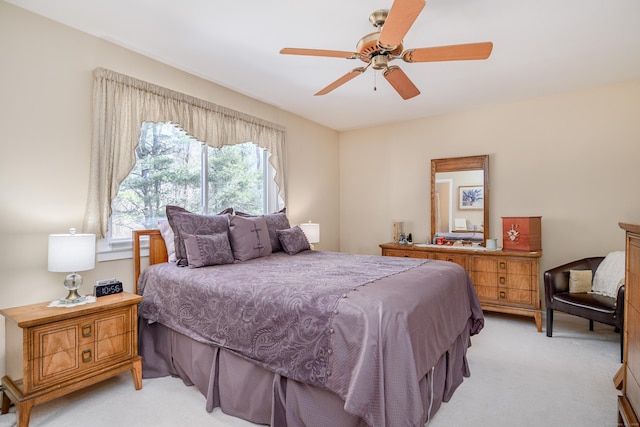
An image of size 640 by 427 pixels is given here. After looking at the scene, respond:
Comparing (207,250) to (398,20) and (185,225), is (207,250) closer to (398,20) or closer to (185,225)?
(185,225)

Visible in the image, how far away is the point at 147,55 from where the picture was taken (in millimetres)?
2938

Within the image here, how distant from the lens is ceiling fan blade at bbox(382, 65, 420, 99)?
2.28m

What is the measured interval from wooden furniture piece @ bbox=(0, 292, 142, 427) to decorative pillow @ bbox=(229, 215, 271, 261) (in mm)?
912

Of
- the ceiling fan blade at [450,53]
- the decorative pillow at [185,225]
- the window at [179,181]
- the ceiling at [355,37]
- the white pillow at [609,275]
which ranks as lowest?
the white pillow at [609,275]

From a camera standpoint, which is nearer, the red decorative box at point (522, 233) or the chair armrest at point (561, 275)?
the chair armrest at point (561, 275)

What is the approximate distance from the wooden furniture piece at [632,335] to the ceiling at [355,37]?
166cm

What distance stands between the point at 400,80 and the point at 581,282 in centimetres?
281

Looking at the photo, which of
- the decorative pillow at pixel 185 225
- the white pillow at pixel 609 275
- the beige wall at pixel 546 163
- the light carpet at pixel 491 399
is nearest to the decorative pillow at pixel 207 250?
the decorative pillow at pixel 185 225

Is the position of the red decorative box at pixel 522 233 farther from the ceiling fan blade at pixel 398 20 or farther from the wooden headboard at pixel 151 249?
the wooden headboard at pixel 151 249

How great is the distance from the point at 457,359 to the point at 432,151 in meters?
3.14

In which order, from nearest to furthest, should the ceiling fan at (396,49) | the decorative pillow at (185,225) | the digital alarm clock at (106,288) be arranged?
1. the ceiling fan at (396,49)
2. the digital alarm clock at (106,288)
3. the decorative pillow at (185,225)

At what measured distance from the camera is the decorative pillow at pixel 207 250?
264cm

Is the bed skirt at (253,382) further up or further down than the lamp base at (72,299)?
further down

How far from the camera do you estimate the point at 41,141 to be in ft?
7.76
